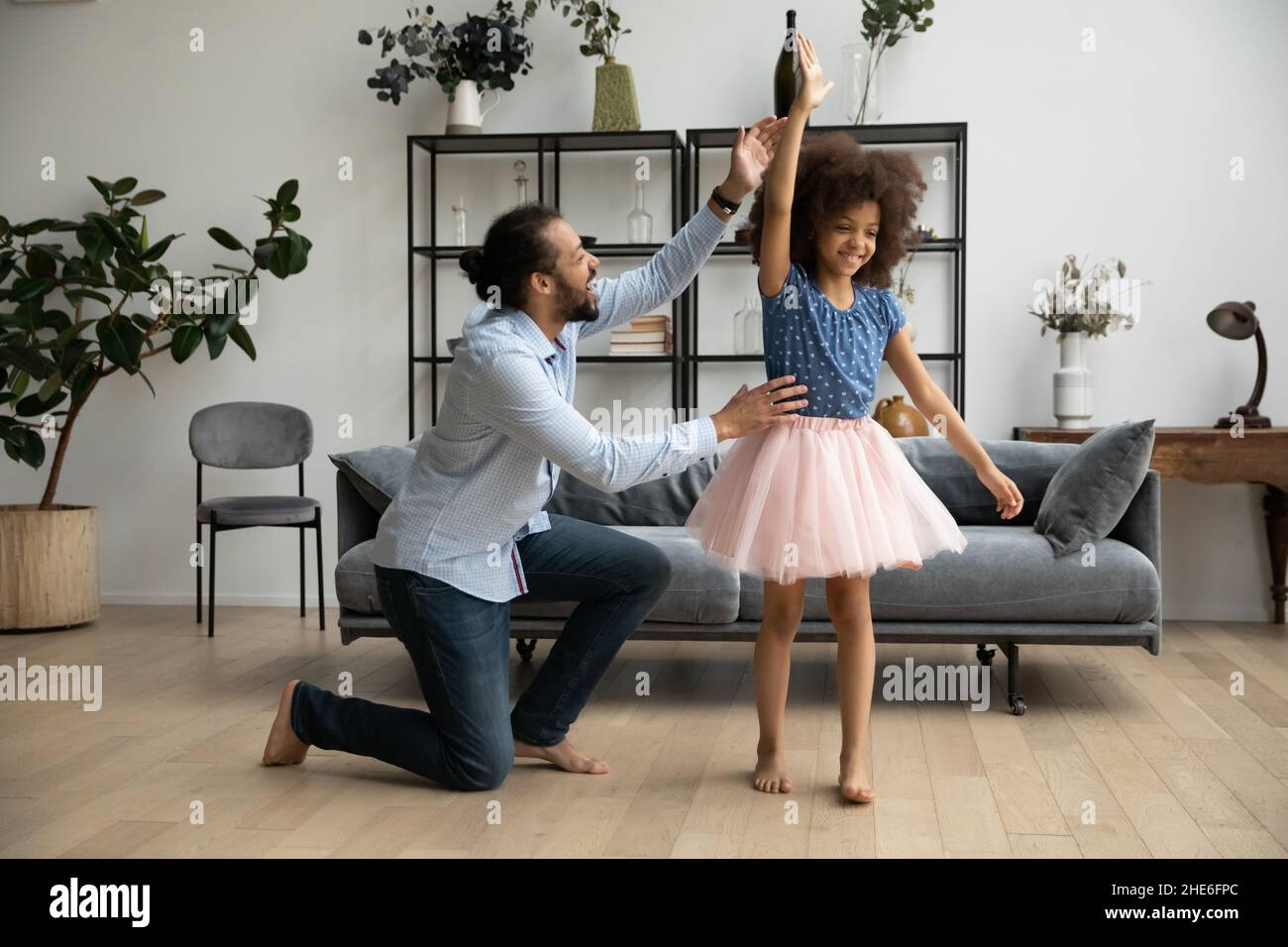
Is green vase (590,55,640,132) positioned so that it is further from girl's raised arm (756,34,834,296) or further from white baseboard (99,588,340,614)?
girl's raised arm (756,34,834,296)

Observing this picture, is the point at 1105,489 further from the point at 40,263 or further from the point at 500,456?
the point at 40,263

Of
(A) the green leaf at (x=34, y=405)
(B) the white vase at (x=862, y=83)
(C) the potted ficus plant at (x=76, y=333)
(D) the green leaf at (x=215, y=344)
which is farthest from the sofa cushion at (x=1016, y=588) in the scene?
(A) the green leaf at (x=34, y=405)

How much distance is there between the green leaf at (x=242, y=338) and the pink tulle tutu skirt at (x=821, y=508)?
2.87 metres

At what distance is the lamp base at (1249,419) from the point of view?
445cm

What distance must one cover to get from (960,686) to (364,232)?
2.98 meters

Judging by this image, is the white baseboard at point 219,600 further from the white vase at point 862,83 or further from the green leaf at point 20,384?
the white vase at point 862,83

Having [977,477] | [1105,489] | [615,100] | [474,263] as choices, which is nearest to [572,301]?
[474,263]

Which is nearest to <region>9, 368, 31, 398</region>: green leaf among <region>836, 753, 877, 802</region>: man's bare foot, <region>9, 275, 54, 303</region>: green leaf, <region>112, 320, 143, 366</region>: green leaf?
<region>9, 275, 54, 303</region>: green leaf

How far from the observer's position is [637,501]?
3828 mm

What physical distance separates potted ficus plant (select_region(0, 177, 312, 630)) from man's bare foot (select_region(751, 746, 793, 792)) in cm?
292

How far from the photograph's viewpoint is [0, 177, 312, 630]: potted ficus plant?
4.47 m

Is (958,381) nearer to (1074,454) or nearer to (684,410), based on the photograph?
(684,410)

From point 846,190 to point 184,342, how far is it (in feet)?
9.96

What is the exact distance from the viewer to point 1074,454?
339 cm
